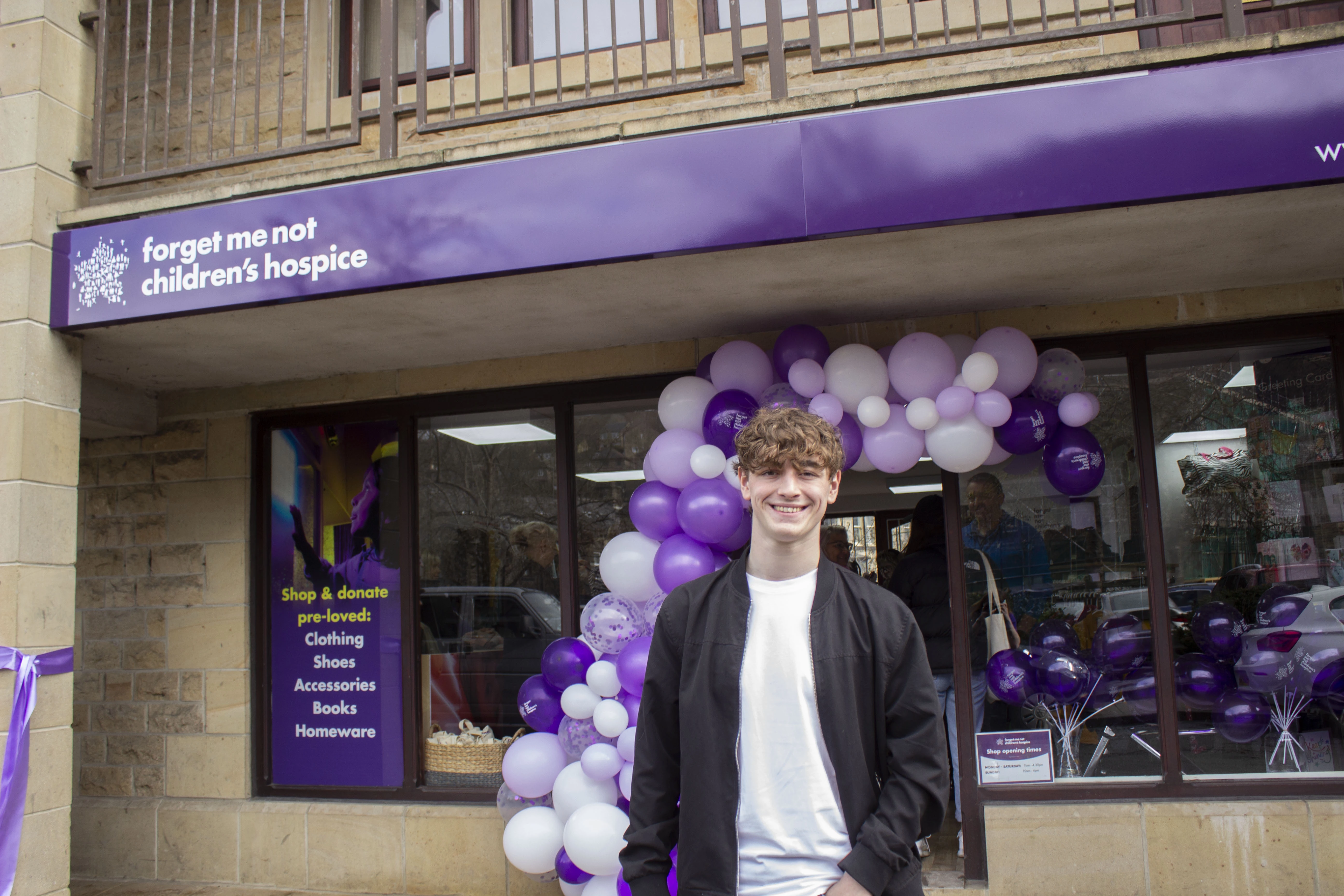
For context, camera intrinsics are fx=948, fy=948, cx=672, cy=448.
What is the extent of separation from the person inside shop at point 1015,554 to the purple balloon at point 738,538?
1.23m

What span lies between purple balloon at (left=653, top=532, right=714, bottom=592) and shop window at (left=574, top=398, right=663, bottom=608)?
107cm

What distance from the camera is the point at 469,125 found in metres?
4.16

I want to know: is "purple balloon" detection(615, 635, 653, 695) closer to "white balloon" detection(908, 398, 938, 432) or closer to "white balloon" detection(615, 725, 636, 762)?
"white balloon" detection(615, 725, 636, 762)

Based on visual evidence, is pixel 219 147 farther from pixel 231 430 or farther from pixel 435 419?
pixel 435 419

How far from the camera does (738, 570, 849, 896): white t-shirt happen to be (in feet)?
6.71

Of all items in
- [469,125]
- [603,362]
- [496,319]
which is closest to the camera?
[469,125]

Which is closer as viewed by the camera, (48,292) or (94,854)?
(48,292)

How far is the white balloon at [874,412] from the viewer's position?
4.06 m

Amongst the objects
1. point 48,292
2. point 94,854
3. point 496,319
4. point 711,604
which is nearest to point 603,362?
point 496,319

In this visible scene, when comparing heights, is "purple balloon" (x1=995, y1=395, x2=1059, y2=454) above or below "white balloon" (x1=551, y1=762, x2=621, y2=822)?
above

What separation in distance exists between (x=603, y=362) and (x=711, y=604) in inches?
118

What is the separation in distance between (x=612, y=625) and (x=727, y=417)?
106cm

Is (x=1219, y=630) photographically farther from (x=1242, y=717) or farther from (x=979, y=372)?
(x=979, y=372)

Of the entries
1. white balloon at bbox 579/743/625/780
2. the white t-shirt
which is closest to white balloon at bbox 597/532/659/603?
white balloon at bbox 579/743/625/780
